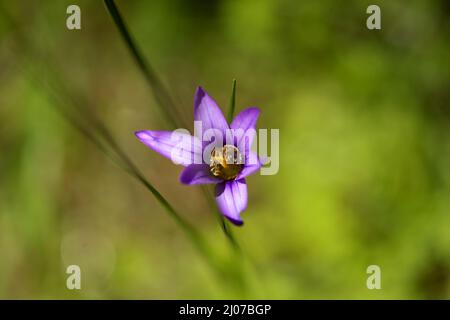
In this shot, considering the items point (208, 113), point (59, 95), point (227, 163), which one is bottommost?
point (227, 163)

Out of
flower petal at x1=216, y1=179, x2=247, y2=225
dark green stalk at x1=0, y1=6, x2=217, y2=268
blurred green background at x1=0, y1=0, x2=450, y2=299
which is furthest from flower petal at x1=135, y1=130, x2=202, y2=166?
blurred green background at x1=0, y1=0, x2=450, y2=299

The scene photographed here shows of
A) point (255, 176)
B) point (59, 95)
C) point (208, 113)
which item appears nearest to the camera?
point (208, 113)

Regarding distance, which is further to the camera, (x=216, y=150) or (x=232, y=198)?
(x=216, y=150)

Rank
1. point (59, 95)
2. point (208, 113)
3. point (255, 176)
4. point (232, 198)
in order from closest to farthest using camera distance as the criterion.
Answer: point (232, 198) < point (208, 113) < point (59, 95) < point (255, 176)

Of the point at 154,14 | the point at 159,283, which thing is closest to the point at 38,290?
the point at 159,283

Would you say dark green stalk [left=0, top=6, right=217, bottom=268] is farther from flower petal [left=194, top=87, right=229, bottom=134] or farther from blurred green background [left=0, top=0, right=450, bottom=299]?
flower petal [left=194, top=87, right=229, bottom=134]

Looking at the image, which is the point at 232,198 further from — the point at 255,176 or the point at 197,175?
the point at 255,176

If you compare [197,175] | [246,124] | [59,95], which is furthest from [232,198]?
[59,95]
